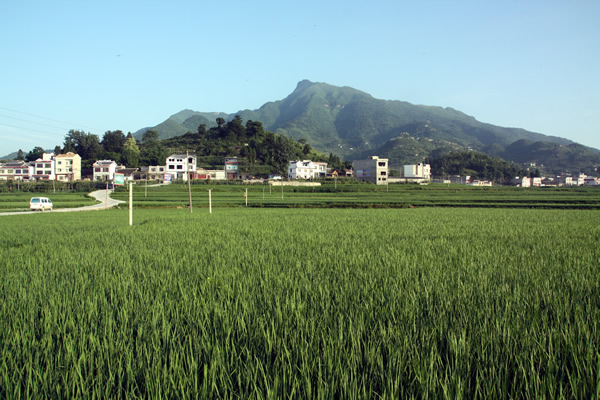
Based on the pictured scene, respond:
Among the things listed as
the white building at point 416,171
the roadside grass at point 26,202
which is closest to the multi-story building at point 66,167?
the roadside grass at point 26,202

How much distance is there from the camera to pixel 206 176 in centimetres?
8725

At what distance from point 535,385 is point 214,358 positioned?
1.83 metres

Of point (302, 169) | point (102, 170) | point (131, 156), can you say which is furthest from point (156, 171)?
point (302, 169)

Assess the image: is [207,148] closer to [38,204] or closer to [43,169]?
[43,169]

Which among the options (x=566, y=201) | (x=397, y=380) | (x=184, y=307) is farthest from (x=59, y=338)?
(x=566, y=201)

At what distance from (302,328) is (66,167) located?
334 ft

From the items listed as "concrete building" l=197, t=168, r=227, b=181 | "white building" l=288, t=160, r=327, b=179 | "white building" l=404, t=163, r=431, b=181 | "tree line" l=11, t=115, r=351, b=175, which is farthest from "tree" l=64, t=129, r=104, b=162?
"white building" l=404, t=163, r=431, b=181

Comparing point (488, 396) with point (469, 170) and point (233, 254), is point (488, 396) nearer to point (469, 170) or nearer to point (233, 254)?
point (233, 254)

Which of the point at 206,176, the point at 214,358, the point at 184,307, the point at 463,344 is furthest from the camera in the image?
the point at 206,176

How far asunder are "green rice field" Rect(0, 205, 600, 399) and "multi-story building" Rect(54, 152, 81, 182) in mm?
95428

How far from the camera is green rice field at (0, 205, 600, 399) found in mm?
2012

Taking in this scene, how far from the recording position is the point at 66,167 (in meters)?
86.7

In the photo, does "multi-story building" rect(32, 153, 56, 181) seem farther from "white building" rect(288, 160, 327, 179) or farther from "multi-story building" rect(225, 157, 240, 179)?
"white building" rect(288, 160, 327, 179)

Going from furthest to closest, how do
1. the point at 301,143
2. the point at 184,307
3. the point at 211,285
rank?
the point at 301,143 → the point at 211,285 → the point at 184,307
